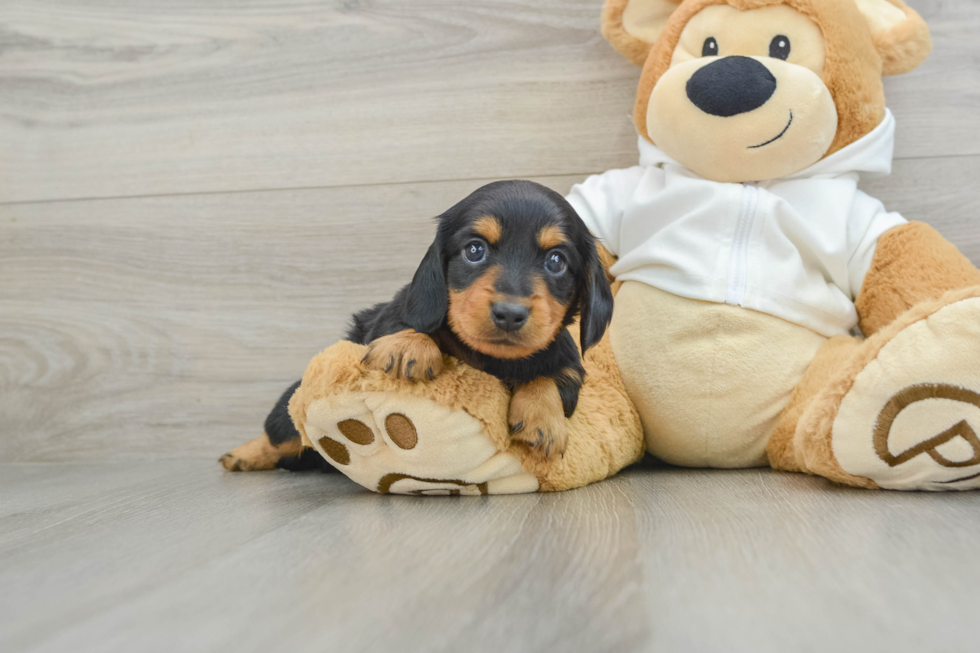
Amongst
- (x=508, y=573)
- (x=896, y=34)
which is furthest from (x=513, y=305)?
(x=896, y=34)

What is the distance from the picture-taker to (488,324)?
1.11m

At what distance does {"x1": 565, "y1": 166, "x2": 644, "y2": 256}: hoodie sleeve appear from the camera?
66.1 inches

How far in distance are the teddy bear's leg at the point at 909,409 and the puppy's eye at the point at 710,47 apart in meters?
0.69

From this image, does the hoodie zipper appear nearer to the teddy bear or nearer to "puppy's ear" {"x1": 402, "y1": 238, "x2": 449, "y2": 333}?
the teddy bear

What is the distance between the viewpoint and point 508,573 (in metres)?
0.82

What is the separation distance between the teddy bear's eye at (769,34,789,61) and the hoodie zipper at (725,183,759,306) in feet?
0.92

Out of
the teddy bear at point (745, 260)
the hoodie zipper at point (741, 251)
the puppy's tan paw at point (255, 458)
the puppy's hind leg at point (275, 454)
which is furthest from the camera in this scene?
the puppy's tan paw at point (255, 458)

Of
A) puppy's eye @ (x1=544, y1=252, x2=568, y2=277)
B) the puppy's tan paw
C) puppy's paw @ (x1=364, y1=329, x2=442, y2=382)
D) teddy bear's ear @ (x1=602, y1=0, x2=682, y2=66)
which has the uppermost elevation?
teddy bear's ear @ (x1=602, y1=0, x2=682, y2=66)

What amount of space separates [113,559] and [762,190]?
139 centimetres

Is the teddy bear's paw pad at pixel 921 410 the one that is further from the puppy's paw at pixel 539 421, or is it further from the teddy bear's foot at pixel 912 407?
the puppy's paw at pixel 539 421

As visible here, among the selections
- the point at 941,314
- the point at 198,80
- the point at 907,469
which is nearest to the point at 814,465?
the point at 907,469

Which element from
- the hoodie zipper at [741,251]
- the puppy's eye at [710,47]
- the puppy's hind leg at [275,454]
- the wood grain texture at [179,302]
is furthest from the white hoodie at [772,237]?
the puppy's hind leg at [275,454]

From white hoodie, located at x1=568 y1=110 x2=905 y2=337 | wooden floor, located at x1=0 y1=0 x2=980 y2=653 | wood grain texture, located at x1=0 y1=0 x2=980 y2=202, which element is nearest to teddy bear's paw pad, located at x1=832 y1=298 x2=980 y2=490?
wooden floor, located at x1=0 y1=0 x2=980 y2=653

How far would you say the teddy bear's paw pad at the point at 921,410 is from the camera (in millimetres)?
1140
